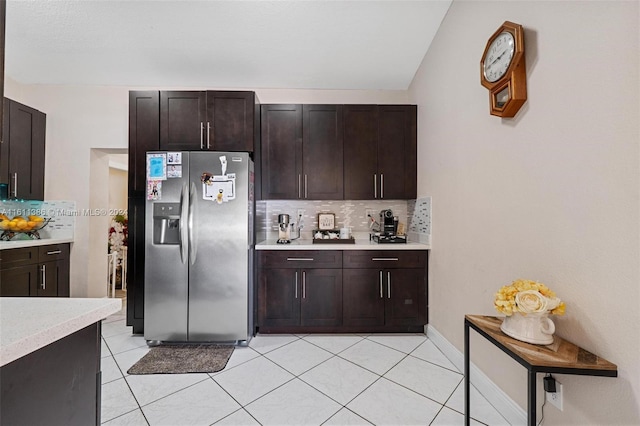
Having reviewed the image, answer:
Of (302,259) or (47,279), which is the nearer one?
(302,259)

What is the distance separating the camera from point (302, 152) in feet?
10.3

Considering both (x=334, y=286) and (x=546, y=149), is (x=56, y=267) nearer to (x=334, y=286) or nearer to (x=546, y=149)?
(x=334, y=286)

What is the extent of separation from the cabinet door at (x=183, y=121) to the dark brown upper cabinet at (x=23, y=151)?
1.76m

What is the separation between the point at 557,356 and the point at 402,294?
5.95 ft

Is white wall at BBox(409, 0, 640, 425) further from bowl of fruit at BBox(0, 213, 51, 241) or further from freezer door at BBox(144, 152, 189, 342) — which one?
bowl of fruit at BBox(0, 213, 51, 241)

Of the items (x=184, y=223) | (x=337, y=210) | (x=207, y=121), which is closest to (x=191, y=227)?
(x=184, y=223)

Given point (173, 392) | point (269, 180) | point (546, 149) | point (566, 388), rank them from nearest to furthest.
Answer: point (566, 388) → point (546, 149) → point (173, 392) → point (269, 180)

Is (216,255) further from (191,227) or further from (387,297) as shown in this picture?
(387,297)

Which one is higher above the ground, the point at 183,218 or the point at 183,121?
the point at 183,121

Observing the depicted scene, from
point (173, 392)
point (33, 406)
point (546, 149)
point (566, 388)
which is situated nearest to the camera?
point (33, 406)

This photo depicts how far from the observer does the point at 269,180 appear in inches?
123

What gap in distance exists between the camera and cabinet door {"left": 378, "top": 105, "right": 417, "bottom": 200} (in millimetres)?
3131

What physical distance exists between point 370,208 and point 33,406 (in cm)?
314

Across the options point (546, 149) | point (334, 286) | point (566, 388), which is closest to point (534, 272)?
point (566, 388)
